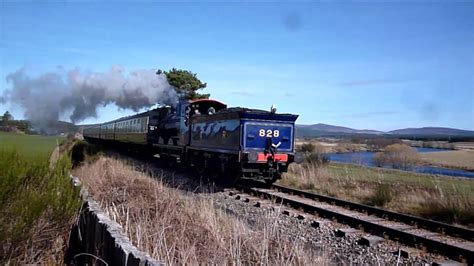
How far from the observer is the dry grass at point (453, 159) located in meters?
30.5

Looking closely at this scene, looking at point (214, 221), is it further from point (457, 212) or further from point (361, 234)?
point (457, 212)

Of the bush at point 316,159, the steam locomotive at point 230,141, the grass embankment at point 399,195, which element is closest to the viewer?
the grass embankment at point 399,195

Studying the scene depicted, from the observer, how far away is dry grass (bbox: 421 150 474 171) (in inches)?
1202

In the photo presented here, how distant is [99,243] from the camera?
5.58 m

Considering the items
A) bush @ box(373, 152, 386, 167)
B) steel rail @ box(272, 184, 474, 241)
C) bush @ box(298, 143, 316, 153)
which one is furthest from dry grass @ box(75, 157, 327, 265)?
bush @ box(298, 143, 316, 153)

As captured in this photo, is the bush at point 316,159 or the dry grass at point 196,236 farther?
the bush at point 316,159

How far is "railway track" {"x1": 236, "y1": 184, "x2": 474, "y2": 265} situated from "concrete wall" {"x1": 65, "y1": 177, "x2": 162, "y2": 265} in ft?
17.9

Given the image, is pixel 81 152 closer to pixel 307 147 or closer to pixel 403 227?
pixel 307 147

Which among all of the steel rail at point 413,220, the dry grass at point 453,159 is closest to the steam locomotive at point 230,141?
the steel rail at point 413,220

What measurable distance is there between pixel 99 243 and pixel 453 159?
3248cm

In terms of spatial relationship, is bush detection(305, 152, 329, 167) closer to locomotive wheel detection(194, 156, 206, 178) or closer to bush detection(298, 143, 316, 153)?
bush detection(298, 143, 316, 153)

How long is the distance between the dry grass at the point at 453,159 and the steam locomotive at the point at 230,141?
609 inches

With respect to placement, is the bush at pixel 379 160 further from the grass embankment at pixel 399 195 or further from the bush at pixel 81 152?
the bush at pixel 81 152

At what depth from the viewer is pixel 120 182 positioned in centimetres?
1204
